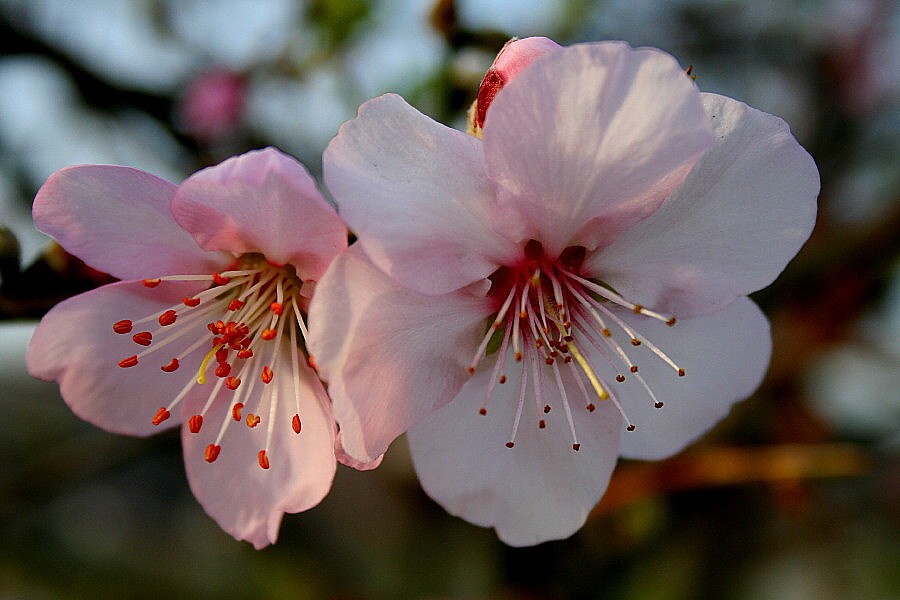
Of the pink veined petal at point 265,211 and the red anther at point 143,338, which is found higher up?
the pink veined petal at point 265,211

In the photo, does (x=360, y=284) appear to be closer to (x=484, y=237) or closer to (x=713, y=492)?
(x=484, y=237)

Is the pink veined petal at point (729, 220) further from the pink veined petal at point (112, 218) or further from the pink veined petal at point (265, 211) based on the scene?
the pink veined petal at point (112, 218)

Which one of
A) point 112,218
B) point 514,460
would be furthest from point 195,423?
point 514,460

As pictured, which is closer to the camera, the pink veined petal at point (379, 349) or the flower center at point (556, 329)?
the pink veined petal at point (379, 349)

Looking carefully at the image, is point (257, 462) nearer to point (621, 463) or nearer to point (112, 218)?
point (112, 218)

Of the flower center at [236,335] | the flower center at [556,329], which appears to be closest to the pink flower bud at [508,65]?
the flower center at [556,329]

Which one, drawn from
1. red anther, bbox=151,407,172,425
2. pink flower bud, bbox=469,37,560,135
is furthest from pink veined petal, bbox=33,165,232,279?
pink flower bud, bbox=469,37,560,135
